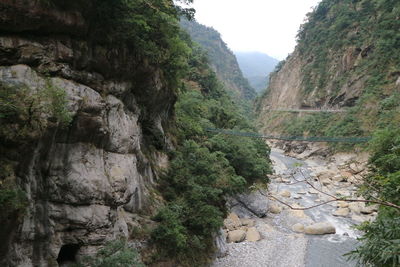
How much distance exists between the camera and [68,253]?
5711 mm

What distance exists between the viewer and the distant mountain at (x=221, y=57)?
70887mm

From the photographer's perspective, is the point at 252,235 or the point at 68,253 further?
the point at 252,235

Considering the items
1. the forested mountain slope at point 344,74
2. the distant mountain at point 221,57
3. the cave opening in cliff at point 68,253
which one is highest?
the distant mountain at point 221,57

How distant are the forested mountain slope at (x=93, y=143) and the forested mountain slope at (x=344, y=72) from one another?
57.6 feet

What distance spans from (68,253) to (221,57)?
2879 inches

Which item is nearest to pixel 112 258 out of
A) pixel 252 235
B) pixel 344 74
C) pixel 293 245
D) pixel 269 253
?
pixel 269 253

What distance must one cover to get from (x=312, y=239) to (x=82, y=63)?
1066 cm

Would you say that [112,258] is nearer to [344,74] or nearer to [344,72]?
[344,74]

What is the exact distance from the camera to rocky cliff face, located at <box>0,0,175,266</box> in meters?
4.67

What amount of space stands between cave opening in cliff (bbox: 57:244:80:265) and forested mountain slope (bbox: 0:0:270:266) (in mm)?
21

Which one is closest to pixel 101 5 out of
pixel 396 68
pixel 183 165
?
pixel 183 165

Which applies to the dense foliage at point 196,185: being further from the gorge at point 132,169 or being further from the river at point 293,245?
the river at point 293,245

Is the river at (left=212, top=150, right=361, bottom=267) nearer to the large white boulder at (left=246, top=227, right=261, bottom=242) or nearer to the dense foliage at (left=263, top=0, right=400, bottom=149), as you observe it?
the large white boulder at (left=246, top=227, right=261, bottom=242)


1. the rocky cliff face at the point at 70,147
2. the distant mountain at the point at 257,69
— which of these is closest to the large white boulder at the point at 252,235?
the rocky cliff face at the point at 70,147
